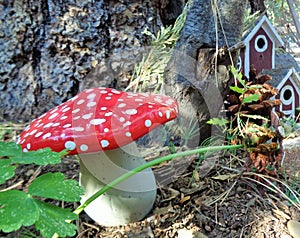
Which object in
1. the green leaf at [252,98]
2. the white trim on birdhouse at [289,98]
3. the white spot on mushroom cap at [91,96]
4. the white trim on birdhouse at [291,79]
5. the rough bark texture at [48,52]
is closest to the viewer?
the white spot on mushroom cap at [91,96]

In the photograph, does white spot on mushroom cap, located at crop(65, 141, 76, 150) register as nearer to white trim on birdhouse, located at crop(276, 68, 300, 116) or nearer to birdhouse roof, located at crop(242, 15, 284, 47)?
birdhouse roof, located at crop(242, 15, 284, 47)

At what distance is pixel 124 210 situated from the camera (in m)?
0.71

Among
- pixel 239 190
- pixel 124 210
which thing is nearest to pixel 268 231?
pixel 239 190

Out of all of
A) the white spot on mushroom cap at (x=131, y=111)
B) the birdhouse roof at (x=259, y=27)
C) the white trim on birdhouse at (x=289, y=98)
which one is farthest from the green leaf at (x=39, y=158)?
the white trim on birdhouse at (x=289, y=98)

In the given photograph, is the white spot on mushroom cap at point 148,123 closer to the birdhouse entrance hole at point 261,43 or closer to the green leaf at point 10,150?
the green leaf at point 10,150

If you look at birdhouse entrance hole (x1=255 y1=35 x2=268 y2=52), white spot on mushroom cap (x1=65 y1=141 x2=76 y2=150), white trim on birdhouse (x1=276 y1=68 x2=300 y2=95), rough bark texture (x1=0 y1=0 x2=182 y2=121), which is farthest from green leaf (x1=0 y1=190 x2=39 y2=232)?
birdhouse entrance hole (x1=255 y1=35 x2=268 y2=52)

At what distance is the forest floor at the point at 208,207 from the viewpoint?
694 mm

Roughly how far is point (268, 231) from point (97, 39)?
2.47 feet

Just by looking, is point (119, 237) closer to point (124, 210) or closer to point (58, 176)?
point (124, 210)

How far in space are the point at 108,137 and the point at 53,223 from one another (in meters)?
0.18

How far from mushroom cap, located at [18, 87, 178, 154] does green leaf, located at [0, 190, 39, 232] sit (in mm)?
128

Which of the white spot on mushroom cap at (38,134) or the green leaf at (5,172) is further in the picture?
the white spot on mushroom cap at (38,134)

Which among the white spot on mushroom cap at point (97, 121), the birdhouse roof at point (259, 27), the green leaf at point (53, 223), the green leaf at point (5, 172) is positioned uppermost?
the birdhouse roof at point (259, 27)

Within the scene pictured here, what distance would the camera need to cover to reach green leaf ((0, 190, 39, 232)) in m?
0.44
